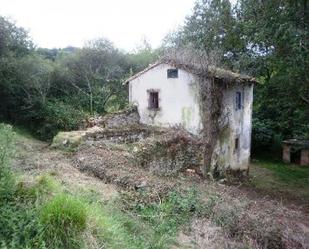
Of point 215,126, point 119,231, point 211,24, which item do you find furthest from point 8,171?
point 211,24

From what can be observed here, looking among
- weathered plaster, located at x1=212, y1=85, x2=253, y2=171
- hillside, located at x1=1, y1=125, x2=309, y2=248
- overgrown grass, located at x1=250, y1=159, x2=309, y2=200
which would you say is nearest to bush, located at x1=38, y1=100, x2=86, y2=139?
weathered plaster, located at x1=212, y1=85, x2=253, y2=171

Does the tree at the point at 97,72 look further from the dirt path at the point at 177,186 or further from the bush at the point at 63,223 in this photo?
the bush at the point at 63,223

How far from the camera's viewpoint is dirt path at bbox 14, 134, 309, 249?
744 centimetres

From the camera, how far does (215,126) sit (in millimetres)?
16250

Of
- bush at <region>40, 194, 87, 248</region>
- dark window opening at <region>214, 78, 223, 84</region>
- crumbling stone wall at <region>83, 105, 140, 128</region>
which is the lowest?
bush at <region>40, 194, 87, 248</region>

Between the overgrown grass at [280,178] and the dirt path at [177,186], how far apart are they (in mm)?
6994

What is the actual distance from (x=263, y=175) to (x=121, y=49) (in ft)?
43.8

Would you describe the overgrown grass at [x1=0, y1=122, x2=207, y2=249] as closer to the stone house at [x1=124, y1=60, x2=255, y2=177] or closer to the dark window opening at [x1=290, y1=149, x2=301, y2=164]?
the stone house at [x1=124, y1=60, x2=255, y2=177]

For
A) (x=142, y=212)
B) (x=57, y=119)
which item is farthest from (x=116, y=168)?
(x=57, y=119)

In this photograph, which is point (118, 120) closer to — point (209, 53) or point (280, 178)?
point (209, 53)

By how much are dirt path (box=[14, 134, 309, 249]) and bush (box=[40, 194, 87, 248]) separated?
2358mm

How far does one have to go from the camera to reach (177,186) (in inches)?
389

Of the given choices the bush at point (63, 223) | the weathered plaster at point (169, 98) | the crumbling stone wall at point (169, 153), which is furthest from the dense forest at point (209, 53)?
the bush at point (63, 223)

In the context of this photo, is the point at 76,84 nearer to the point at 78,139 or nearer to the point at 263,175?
the point at 78,139
